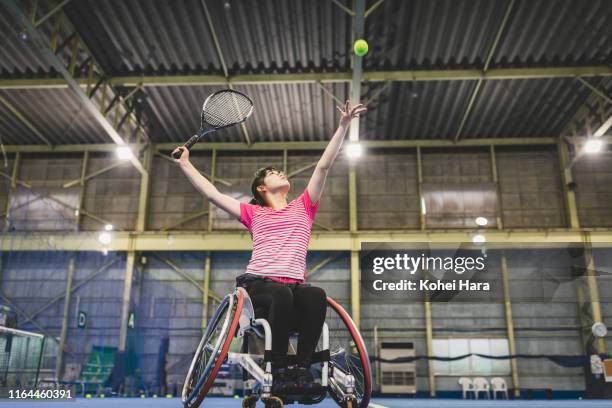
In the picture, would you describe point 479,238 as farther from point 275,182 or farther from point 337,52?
point 275,182

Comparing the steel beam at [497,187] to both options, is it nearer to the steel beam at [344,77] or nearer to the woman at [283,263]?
the steel beam at [344,77]

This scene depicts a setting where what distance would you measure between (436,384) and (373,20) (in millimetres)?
9002

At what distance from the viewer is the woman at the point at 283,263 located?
2479 mm

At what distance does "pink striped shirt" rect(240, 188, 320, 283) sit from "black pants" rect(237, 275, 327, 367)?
0.11 metres

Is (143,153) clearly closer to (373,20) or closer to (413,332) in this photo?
(373,20)

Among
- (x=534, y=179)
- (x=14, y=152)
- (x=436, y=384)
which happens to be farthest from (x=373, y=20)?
(x=14, y=152)

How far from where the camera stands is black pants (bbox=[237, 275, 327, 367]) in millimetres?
2482

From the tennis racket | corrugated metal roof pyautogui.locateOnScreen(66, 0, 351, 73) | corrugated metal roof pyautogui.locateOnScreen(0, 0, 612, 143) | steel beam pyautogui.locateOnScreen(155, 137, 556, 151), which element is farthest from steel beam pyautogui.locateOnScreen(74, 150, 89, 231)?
the tennis racket

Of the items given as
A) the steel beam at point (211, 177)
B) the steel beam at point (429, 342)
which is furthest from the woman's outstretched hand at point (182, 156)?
the steel beam at point (211, 177)

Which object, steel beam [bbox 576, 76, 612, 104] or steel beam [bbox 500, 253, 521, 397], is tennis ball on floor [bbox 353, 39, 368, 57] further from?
steel beam [bbox 500, 253, 521, 397]

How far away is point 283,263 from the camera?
272 centimetres

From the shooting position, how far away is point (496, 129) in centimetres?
1469

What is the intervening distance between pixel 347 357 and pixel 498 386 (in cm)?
1171

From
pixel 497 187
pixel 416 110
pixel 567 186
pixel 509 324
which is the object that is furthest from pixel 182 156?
pixel 567 186
